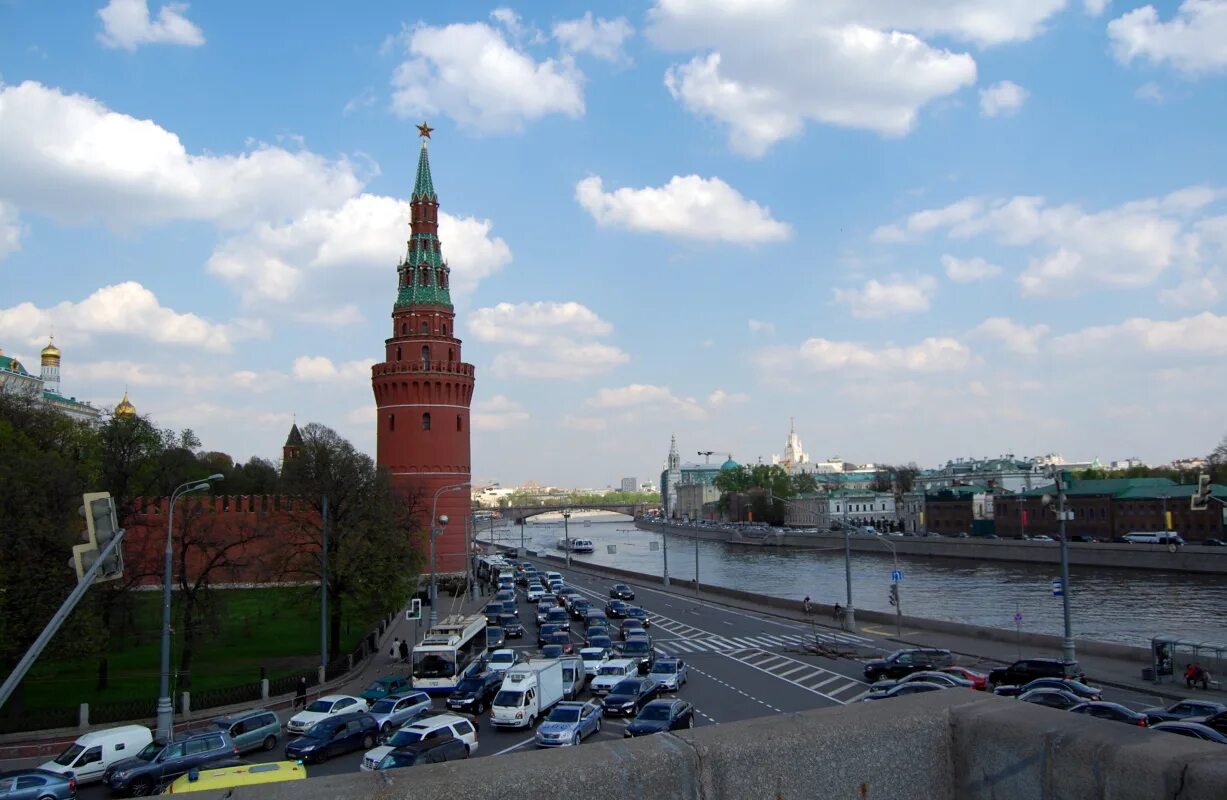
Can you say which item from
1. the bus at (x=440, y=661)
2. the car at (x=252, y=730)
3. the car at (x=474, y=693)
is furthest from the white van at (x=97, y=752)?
the bus at (x=440, y=661)

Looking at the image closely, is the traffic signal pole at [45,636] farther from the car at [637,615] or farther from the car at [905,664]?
the car at [637,615]

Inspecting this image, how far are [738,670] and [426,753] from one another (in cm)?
1765

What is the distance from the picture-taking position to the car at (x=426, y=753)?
1986 cm

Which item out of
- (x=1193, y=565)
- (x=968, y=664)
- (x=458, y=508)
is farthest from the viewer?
(x=1193, y=565)

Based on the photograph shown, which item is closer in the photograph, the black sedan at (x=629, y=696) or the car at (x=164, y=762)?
the car at (x=164, y=762)

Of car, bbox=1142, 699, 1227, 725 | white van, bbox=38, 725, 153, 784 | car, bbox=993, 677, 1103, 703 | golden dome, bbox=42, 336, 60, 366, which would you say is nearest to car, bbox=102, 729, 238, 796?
white van, bbox=38, 725, 153, 784

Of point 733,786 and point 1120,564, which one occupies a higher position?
point 733,786

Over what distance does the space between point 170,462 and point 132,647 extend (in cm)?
1048

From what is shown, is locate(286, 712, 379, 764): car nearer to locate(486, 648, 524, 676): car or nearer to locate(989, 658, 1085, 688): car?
locate(486, 648, 524, 676): car

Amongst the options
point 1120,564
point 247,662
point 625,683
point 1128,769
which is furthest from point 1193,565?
point 1128,769

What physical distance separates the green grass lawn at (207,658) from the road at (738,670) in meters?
5.77

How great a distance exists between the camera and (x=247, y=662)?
39.8 meters

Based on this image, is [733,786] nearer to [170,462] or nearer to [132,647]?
[170,462]

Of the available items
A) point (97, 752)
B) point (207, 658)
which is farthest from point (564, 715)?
point (207, 658)
